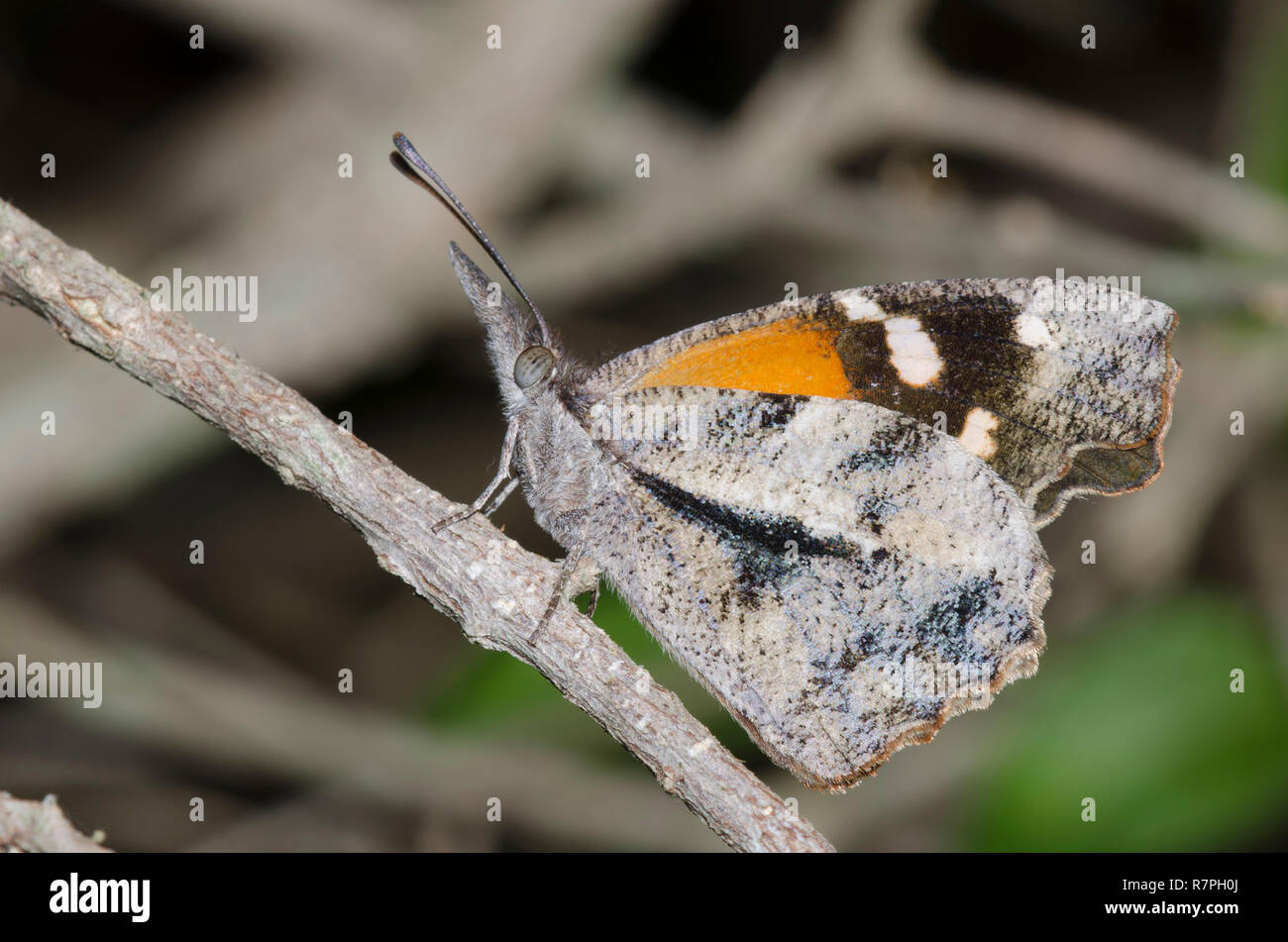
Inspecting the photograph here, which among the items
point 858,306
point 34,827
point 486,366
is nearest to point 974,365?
point 858,306

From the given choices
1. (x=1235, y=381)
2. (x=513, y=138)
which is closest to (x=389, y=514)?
(x=513, y=138)

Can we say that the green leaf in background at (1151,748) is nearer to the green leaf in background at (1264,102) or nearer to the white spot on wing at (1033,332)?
the white spot on wing at (1033,332)

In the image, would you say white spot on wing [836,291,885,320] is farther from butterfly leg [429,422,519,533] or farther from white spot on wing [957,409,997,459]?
butterfly leg [429,422,519,533]

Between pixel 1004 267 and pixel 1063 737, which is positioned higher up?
pixel 1004 267

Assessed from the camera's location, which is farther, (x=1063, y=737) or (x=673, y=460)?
(x=1063, y=737)

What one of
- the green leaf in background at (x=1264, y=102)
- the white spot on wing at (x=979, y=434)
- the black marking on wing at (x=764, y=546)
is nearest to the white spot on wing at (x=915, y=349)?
the white spot on wing at (x=979, y=434)

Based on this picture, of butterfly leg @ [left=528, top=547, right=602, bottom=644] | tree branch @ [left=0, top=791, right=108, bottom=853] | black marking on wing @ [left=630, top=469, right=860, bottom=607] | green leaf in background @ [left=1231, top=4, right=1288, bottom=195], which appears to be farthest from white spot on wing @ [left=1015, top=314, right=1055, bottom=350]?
green leaf in background @ [left=1231, top=4, right=1288, bottom=195]

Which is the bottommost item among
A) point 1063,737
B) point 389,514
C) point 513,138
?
point 1063,737
